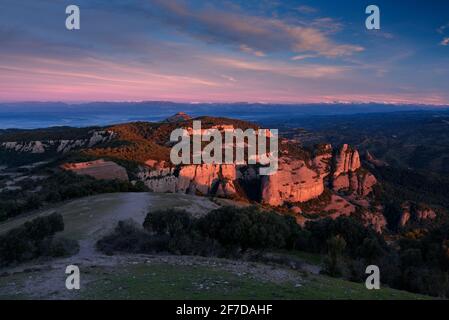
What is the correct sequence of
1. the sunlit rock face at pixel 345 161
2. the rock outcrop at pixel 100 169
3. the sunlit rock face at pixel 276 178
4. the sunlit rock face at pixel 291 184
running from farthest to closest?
1. the sunlit rock face at pixel 345 161
2. the sunlit rock face at pixel 291 184
3. the sunlit rock face at pixel 276 178
4. the rock outcrop at pixel 100 169

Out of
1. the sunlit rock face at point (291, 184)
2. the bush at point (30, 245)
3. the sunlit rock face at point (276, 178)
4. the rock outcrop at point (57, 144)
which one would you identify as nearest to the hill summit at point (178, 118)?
the rock outcrop at point (57, 144)

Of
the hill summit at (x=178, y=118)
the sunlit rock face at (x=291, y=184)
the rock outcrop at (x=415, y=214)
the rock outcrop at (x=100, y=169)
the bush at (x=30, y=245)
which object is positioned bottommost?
the rock outcrop at (x=415, y=214)

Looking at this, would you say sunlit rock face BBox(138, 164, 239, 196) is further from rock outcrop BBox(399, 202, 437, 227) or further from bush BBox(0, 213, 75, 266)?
bush BBox(0, 213, 75, 266)

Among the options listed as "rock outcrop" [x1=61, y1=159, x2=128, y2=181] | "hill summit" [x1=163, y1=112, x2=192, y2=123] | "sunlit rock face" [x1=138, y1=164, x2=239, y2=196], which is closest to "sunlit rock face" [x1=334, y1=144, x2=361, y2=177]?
"sunlit rock face" [x1=138, y1=164, x2=239, y2=196]

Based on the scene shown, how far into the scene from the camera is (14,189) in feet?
203

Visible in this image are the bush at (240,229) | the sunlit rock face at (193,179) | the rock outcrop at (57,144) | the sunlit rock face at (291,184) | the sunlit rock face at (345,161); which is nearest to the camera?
the bush at (240,229)

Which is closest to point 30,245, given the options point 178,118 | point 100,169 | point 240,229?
point 240,229

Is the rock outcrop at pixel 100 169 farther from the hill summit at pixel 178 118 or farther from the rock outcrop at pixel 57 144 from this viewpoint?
the hill summit at pixel 178 118

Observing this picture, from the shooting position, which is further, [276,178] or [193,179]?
[276,178]

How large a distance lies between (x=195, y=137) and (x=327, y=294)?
93.6 meters

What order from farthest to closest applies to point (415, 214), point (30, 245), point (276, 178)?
point (276, 178) < point (415, 214) < point (30, 245)

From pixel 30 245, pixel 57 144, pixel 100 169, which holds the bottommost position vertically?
pixel 100 169

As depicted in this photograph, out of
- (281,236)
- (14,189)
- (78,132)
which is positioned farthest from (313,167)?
(281,236)

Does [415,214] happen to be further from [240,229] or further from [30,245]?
[30,245]
